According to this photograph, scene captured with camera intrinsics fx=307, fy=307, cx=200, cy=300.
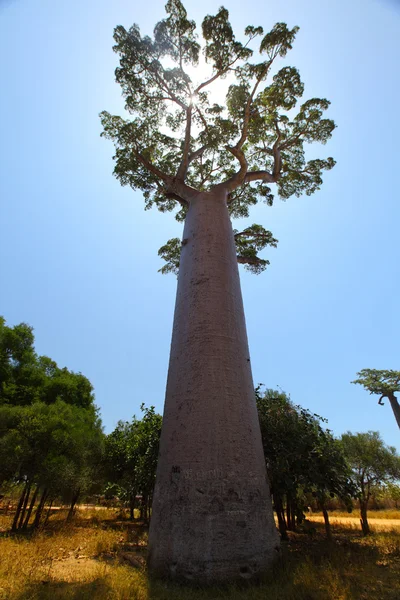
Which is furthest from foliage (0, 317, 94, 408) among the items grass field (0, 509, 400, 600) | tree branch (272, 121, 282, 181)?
tree branch (272, 121, 282, 181)

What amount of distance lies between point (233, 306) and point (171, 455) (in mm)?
2287

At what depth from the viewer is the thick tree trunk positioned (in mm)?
3219

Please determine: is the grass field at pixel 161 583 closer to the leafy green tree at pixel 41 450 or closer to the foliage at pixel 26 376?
the leafy green tree at pixel 41 450

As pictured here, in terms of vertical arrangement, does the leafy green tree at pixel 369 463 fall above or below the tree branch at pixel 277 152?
below

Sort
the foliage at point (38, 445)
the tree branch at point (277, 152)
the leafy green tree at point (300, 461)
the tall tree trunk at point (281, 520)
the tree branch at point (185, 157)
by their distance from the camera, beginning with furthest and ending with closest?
the tree branch at point (277, 152) < the foliage at point (38, 445) < the tree branch at point (185, 157) < the tall tree trunk at point (281, 520) < the leafy green tree at point (300, 461)

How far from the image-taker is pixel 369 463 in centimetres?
1174

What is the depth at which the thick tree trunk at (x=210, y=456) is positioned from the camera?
322cm

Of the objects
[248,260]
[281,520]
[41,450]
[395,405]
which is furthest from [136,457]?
[395,405]

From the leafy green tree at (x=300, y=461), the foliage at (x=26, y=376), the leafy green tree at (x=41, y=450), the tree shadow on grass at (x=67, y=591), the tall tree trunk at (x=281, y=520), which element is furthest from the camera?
the foliage at (x=26, y=376)

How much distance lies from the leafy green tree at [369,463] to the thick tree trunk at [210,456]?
7258mm

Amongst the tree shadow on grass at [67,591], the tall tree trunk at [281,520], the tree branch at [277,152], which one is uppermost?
the tree branch at [277,152]

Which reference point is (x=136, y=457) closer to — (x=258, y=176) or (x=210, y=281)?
(x=210, y=281)

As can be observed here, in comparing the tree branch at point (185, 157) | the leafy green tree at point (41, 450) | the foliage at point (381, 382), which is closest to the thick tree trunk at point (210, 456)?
the tree branch at point (185, 157)

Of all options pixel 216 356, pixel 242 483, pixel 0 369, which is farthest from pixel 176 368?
pixel 0 369
